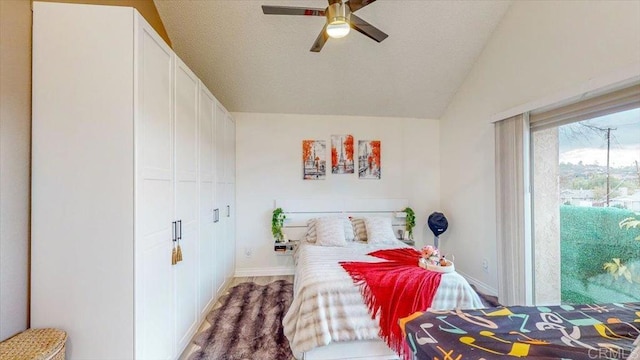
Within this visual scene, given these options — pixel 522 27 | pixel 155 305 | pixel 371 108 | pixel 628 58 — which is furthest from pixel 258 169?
pixel 628 58

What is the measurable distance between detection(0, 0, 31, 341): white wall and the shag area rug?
45.9 inches

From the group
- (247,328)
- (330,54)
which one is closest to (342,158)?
(330,54)

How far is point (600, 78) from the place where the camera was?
199 centimetres

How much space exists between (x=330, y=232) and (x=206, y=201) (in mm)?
1492

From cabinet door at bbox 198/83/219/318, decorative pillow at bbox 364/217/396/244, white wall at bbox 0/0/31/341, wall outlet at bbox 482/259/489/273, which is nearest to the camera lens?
white wall at bbox 0/0/31/341

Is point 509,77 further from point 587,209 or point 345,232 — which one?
point 345,232

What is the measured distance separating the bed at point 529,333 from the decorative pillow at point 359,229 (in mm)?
2383

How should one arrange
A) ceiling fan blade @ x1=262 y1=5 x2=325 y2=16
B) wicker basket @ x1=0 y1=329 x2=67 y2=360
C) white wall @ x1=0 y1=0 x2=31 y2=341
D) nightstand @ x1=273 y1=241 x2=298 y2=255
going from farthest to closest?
nightstand @ x1=273 y1=241 x2=298 y2=255 < ceiling fan blade @ x1=262 y1=5 x2=325 y2=16 < white wall @ x1=0 y1=0 x2=31 y2=341 < wicker basket @ x1=0 y1=329 x2=67 y2=360

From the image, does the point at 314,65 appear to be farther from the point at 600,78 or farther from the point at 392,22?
the point at 600,78

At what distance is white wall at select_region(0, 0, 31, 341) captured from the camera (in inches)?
53.9

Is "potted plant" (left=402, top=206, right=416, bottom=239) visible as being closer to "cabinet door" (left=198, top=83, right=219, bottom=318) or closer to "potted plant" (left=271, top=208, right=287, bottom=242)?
"potted plant" (left=271, top=208, right=287, bottom=242)

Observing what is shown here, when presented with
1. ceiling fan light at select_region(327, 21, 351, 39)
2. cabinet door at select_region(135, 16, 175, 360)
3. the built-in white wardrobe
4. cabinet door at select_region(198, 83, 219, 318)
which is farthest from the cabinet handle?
ceiling fan light at select_region(327, 21, 351, 39)

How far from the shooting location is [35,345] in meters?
1.30

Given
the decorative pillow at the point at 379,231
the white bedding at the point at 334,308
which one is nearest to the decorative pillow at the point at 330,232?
the decorative pillow at the point at 379,231
